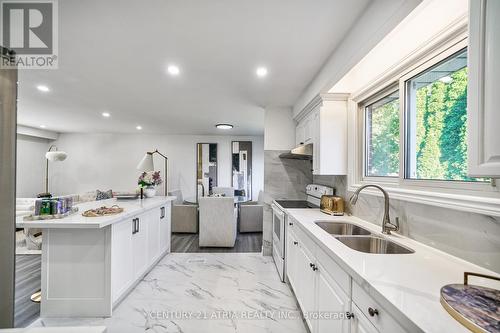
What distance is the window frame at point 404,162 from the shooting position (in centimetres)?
105

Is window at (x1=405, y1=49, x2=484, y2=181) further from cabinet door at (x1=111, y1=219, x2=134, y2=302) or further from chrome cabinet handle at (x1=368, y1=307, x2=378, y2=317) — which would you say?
cabinet door at (x1=111, y1=219, x2=134, y2=302)

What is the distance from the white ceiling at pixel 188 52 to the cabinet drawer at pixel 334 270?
5.31 feet

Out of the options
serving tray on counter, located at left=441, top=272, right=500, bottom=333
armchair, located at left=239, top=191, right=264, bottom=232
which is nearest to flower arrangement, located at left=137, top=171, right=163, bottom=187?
armchair, located at left=239, top=191, right=264, bottom=232

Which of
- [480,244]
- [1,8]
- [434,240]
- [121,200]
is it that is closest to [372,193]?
[434,240]

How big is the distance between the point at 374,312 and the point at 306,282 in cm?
100

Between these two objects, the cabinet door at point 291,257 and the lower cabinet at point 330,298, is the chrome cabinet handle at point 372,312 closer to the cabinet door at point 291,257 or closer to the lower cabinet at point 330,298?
the lower cabinet at point 330,298

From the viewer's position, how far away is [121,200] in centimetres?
349

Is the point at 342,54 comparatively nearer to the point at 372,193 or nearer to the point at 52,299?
the point at 372,193

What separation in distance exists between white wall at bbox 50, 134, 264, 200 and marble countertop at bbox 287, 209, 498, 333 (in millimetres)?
5687

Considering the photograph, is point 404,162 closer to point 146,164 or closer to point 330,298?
point 330,298

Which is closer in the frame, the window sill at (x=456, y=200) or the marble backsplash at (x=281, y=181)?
the window sill at (x=456, y=200)

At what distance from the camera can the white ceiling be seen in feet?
4.89

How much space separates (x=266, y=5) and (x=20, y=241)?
220 inches

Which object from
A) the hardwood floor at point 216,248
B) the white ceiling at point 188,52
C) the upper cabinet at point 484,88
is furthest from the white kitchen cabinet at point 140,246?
the upper cabinet at point 484,88
